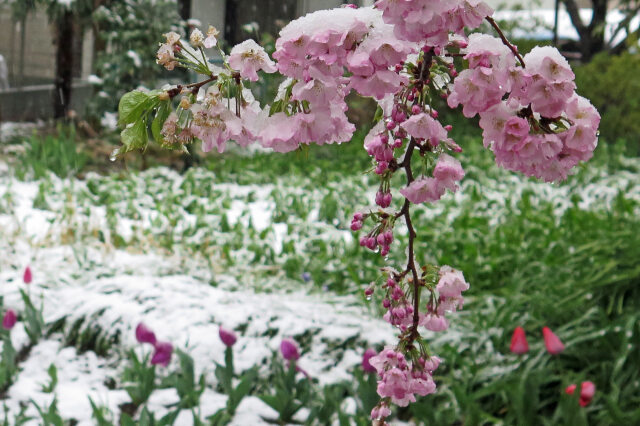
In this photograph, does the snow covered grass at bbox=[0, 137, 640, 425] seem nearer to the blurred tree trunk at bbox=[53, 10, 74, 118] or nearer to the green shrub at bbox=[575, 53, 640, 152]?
the blurred tree trunk at bbox=[53, 10, 74, 118]

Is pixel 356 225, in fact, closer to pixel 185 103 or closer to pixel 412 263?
pixel 412 263

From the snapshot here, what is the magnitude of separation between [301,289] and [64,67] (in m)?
6.29

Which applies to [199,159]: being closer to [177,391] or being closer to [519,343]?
[177,391]

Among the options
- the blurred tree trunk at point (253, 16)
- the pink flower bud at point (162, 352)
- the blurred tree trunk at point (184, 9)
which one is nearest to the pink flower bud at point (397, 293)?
the pink flower bud at point (162, 352)

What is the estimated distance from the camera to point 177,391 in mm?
2529

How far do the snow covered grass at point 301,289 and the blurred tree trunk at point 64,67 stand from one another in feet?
11.5

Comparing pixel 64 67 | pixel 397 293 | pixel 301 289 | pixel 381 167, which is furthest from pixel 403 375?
pixel 64 67

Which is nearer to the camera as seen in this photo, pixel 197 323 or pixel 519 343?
pixel 519 343

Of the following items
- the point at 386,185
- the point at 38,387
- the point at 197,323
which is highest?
the point at 386,185

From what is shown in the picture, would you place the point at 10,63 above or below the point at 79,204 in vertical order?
above

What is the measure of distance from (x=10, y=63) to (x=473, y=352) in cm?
832

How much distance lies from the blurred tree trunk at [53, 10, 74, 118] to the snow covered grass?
3.50 metres

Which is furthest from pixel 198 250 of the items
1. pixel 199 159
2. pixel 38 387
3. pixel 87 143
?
pixel 87 143

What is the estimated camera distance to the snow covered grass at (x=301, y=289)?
259cm
